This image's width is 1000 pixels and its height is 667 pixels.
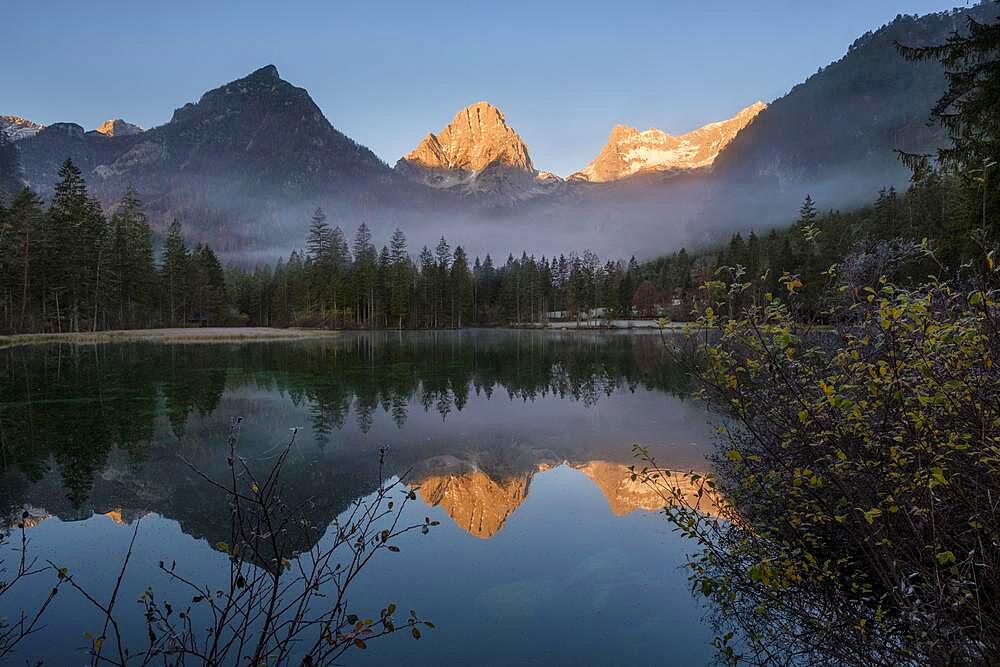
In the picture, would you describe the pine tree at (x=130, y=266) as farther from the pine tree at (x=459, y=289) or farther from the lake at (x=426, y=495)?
the pine tree at (x=459, y=289)

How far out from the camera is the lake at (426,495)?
21.6 ft

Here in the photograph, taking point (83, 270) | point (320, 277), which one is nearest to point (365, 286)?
point (320, 277)

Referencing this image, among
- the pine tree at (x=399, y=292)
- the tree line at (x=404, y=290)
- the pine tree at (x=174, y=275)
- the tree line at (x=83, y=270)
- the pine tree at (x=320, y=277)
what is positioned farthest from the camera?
the pine tree at (x=399, y=292)

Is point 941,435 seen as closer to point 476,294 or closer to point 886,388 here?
point 886,388

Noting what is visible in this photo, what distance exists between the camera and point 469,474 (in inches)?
492

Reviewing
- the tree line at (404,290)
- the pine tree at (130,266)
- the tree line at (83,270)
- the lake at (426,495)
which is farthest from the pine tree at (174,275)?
the lake at (426,495)

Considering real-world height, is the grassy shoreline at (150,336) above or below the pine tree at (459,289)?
below

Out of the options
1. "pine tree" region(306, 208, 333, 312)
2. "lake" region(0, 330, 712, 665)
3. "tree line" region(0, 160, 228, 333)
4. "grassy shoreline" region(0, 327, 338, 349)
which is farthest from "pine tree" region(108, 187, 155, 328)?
"lake" region(0, 330, 712, 665)

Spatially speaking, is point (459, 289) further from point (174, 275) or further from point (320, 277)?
point (174, 275)

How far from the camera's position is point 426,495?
11172 mm

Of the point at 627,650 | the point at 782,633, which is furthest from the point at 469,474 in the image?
the point at 782,633

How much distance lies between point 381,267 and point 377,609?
87992 millimetres

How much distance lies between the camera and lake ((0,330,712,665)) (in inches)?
259

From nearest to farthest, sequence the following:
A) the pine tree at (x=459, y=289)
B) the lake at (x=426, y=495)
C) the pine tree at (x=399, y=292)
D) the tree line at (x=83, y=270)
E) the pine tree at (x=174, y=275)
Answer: the lake at (x=426, y=495)
the tree line at (x=83, y=270)
the pine tree at (x=174, y=275)
the pine tree at (x=399, y=292)
the pine tree at (x=459, y=289)
